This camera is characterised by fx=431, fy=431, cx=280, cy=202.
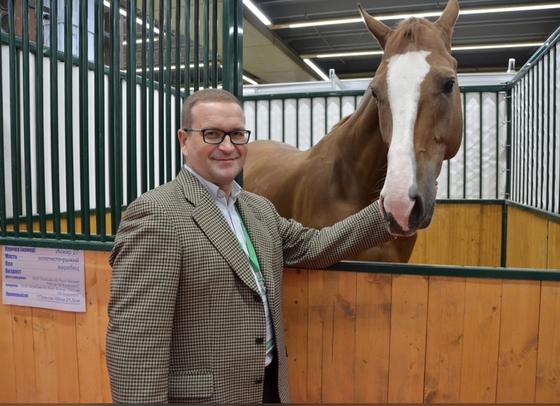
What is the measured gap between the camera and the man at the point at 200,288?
0.96m

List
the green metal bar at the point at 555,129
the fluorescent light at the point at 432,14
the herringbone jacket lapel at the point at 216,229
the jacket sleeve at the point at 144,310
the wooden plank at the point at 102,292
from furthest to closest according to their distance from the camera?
the fluorescent light at the point at 432,14, the green metal bar at the point at 555,129, the wooden plank at the point at 102,292, the herringbone jacket lapel at the point at 216,229, the jacket sleeve at the point at 144,310

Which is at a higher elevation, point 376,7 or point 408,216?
point 376,7

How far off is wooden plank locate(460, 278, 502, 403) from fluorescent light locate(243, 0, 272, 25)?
17.4ft

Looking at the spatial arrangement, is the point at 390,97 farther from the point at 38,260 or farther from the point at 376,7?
the point at 376,7

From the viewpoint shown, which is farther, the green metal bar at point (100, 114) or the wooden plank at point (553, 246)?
the wooden plank at point (553, 246)

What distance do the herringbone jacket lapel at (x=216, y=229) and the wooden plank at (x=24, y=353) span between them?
1115 mm

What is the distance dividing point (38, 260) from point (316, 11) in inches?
219

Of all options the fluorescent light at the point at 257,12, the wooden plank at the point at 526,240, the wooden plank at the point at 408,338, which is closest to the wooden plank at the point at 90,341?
the wooden plank at the point at 408,338

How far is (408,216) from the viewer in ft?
3.71

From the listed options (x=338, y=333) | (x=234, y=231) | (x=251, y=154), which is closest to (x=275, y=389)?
(x=338, y=333)

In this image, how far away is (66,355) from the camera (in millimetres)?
1711

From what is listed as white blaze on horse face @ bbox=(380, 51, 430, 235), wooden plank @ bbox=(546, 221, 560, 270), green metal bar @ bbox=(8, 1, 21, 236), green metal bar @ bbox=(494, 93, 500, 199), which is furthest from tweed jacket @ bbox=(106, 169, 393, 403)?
green metal bar @ bbox=(494, 93, 500, 199)

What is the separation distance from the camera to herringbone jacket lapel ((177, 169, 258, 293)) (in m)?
1.06

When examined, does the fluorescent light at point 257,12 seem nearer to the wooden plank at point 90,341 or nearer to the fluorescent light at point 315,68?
the fluorescent light at point 315,68
